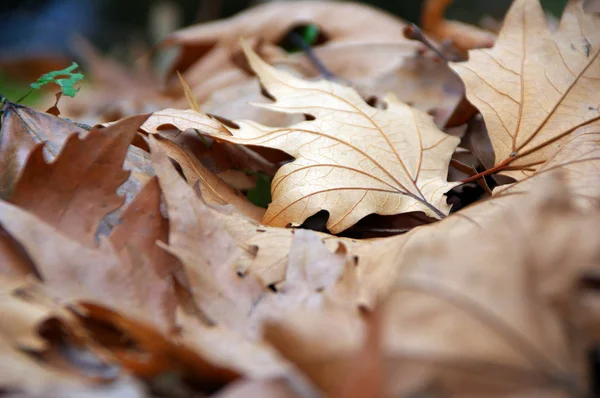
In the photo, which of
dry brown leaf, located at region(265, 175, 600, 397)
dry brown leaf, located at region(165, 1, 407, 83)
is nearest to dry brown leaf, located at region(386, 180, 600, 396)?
dry brown leaf, located at region(265, 175, 600, 397)

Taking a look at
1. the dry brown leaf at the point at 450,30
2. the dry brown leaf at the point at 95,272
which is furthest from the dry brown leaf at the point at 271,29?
the dry brown leaf at the point at 95,272

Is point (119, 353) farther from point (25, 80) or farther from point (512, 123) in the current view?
point (25, 80)

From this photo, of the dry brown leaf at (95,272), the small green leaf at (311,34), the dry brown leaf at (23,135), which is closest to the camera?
the dry brown leaf at (95,272)

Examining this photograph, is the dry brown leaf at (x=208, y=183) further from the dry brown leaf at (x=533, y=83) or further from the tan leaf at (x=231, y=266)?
the dry brown leaf at (x=533, y=83)

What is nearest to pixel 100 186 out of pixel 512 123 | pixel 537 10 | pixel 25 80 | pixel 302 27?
pixel 512 123

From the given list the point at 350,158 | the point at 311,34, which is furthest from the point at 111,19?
the point at 350,158

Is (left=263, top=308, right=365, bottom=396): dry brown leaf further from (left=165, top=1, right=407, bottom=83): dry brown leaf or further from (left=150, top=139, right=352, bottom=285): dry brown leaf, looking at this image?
(left=165, top=1, right=407, bottom=83): dry brown leaf

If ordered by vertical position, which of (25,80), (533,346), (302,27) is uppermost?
(533,346)
